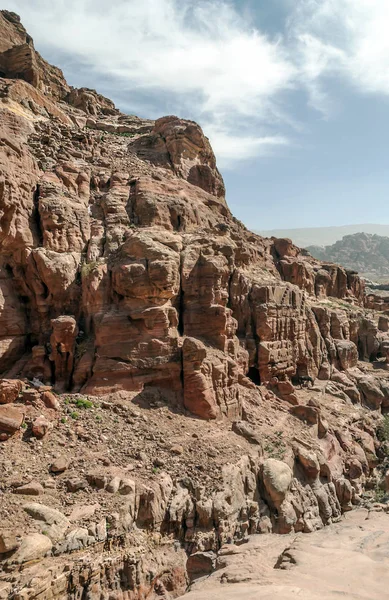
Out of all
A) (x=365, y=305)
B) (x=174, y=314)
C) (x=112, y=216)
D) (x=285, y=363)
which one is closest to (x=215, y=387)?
(x=174, y=314)

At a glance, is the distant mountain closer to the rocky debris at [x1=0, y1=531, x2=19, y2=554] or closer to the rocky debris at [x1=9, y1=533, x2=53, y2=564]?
the rocky debris at [x1=9, y1=533, x2=53, y2=564]

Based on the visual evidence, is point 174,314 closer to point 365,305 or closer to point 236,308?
point 236,308

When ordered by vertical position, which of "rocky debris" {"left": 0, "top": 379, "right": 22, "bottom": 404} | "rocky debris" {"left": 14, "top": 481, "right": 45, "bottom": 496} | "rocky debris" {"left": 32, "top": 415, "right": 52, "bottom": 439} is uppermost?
"rocky debris" {"left": 0, "top": 379, "right": 22, "bottom": 404}

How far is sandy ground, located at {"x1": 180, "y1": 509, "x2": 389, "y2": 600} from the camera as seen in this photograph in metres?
6.80

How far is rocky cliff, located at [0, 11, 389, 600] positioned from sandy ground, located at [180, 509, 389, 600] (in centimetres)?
356

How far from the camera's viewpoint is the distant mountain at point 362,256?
165 metres

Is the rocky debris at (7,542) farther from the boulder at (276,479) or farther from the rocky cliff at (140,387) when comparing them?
the boulder at (276,479)

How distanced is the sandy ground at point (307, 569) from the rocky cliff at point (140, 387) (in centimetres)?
356

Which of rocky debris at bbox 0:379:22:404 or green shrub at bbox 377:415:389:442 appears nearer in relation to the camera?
rocky debris at bbox 0:379:22:404

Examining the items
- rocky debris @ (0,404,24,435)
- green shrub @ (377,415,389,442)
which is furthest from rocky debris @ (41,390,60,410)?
green shrub @ (377,415,389,442)

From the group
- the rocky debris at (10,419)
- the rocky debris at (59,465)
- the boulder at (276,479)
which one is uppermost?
the rocky debris at (10,419)

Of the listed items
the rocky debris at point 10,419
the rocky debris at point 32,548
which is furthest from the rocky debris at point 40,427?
the rocky debris at point 32,548

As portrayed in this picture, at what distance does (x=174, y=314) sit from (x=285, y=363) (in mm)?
11752

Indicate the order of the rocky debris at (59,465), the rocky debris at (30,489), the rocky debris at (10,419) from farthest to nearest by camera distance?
1. the rocky debris at (10,419)
2. the rocky debris at (59,465)
3. the rocky debris at (30,489)
